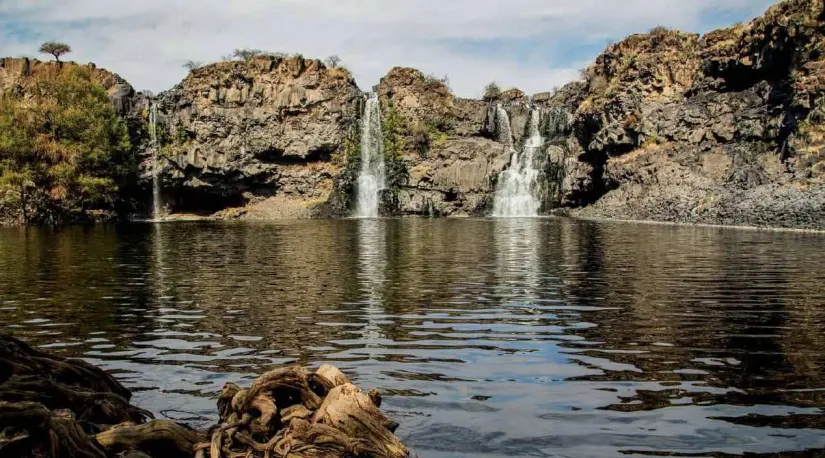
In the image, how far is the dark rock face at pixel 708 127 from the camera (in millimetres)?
57469

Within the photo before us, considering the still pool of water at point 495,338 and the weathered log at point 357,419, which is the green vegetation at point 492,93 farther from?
the weathered log at point 357,419

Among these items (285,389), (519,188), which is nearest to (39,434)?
(285,389)

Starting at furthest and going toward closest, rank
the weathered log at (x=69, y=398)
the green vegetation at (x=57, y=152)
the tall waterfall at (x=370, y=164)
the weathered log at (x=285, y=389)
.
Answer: the tall waterfall at (x=370, y=164), the green vegetation at (x=57, y=152), the weathered log at (x=285, y=389), the weathered log at (x=69, y=398)

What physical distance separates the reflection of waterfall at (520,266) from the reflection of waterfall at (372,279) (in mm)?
3736

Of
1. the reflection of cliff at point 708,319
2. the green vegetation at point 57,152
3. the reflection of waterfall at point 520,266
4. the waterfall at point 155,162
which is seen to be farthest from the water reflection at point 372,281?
Answer: the waterfall at point 155,162

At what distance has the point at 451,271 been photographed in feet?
80.1

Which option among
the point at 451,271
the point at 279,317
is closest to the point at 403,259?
the point at 451,271

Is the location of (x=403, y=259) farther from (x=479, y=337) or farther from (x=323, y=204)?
(x=323, y=204)

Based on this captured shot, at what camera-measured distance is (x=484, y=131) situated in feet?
311

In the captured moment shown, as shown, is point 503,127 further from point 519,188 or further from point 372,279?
point 372,279

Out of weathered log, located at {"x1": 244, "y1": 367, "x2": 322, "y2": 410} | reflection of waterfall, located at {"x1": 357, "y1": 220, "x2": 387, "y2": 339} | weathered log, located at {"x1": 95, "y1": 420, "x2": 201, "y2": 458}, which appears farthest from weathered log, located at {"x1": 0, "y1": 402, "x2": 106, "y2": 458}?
reflection of waterfall, located at {"x1": 357, "y1": 220, "x2": 387, "y2": 339}

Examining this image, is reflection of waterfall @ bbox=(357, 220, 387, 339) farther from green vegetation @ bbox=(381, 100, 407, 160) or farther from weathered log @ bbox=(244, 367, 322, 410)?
green vegetation @ bbox=(381, 100, 407, 160)

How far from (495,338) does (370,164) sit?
260 ft

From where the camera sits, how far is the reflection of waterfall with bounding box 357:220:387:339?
1448 cm
